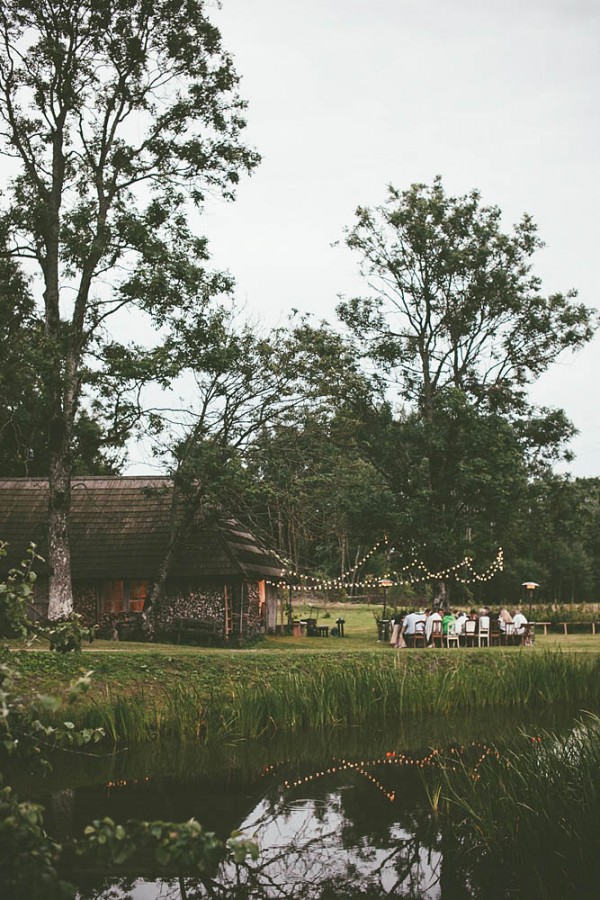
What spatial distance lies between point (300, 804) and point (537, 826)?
12.8ft

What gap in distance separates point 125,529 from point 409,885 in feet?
67.4

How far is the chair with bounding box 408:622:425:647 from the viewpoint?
22516 mm

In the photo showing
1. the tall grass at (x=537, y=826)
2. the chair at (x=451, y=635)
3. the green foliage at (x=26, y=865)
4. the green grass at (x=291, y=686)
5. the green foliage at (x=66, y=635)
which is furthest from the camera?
the chair at (x=451, y=635)

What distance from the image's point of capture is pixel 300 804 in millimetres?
10164

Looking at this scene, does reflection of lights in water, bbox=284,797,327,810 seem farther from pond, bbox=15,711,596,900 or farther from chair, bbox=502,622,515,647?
chair, bbox=502,622,515,647

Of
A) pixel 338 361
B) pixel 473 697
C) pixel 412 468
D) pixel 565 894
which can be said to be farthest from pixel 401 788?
pixel 412 468

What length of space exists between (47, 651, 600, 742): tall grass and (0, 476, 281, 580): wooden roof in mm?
9114

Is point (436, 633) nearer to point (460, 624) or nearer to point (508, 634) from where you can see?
point (460, 624)

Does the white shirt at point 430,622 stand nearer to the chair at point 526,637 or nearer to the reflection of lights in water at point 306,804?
the chair at point 526,637

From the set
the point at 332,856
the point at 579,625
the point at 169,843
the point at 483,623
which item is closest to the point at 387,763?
the point at 332,856

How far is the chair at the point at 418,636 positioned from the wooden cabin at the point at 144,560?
15.9 feet

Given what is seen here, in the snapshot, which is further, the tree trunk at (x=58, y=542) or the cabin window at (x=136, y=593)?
the cabin window at (x=136, y=593)

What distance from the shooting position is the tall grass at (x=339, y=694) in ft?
43.9

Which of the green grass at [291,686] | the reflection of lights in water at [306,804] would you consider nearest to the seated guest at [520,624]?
the green grass at [291,686]
